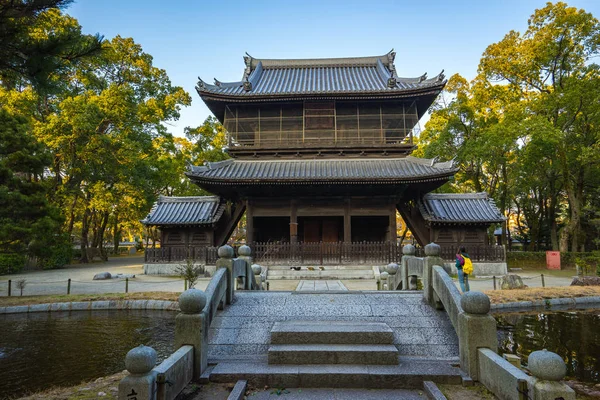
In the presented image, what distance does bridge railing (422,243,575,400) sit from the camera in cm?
332

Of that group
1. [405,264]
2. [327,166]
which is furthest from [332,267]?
[405,264]

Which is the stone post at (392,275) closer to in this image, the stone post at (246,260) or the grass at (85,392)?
the stone post at (246,260)

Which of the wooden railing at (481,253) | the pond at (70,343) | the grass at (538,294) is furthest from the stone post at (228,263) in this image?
the wooden railing at (481,253)

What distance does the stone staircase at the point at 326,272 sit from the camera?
56.8 feet

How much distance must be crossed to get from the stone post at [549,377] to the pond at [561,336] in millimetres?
3581

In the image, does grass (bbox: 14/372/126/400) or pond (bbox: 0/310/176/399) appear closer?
grass (bbox: 14/372/126/400)

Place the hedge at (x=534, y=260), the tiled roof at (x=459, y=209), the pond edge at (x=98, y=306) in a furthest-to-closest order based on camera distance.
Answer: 1. the hedge at (x=534, y=260)
2. the tiled roof at (x=459, y=209)
3. the pond edge at (x=98, y=306)

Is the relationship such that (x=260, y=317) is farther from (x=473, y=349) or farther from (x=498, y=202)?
(x=498, y=202)

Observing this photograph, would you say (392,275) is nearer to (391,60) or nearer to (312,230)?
(312,230)

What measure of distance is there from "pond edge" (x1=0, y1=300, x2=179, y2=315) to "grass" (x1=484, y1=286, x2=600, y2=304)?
1094 cm

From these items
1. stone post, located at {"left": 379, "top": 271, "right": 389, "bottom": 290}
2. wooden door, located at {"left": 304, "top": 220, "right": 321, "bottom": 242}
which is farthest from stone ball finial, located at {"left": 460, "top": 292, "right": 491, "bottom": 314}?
wooden door, located at {"left": 304, "top": 220, "right": 321, "bottom": 242}

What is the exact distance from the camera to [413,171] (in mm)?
18391

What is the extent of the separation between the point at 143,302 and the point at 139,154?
19895 millimetres

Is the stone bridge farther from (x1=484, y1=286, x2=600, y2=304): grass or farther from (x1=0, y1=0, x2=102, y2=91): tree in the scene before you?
(x1=484, y1=286, x2=600, y2=304): grass
